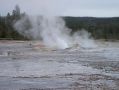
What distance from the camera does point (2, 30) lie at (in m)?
95.1

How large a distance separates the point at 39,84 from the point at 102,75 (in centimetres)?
490

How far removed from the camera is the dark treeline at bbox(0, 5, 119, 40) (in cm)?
9488

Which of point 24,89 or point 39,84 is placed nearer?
point 24,89

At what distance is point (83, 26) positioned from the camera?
4461 inches

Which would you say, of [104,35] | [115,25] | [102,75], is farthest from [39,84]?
[115,25]

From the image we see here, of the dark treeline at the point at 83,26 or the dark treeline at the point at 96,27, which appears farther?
the dark treeline at the point at 96,27

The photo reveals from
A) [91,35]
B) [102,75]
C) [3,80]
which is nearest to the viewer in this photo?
[3,80]

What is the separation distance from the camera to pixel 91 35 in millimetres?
104438

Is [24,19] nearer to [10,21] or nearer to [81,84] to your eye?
[10,21]

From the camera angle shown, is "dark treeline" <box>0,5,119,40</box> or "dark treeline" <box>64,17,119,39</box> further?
"dark treeline" <box>64,17,119,39</box>

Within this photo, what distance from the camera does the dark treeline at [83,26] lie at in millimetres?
94875

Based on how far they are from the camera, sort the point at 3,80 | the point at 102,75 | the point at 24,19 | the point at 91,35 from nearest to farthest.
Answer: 1. the point at 3,80
2. the point at 102,75
3. the point at 24,19
4. the point at 91,35

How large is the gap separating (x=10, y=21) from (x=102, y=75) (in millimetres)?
74517

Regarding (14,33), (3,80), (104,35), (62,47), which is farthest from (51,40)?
(104,35)
